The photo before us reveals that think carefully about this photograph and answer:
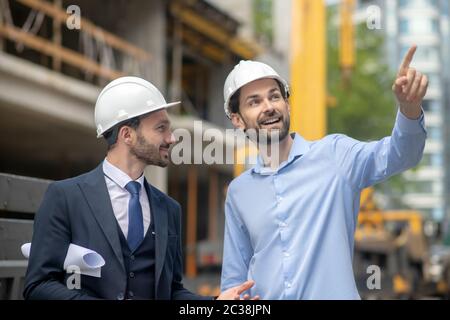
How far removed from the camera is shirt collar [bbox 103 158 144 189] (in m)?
3.12

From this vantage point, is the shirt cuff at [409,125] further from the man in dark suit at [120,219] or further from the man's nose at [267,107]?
the man in dark suit at [120,219]

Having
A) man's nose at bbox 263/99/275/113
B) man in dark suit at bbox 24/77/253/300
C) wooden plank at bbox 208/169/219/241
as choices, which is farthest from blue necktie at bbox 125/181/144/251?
wooden plank at bbox 208/169/219/241

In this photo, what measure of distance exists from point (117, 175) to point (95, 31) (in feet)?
46.1

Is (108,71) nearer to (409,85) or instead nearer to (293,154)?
(293,154)

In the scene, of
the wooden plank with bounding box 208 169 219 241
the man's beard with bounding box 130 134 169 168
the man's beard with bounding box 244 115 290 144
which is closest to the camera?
the man's beard with bounding box 244 115 290 144

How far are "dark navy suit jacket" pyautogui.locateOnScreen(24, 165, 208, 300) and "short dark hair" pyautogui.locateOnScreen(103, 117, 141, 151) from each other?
0.14 meters

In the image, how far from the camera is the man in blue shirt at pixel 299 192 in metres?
2.69

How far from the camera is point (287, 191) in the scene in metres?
2.83

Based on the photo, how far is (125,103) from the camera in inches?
126

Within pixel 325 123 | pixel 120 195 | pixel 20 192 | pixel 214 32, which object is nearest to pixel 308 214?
pixel 120 195

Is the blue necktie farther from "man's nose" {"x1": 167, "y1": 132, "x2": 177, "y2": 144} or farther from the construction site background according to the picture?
the construction site background

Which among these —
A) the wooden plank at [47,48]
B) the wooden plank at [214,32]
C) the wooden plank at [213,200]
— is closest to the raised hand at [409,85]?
the wooden plank at [47,48]

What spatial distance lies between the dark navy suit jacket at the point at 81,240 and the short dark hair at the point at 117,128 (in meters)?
0.14
